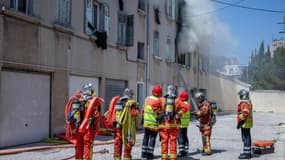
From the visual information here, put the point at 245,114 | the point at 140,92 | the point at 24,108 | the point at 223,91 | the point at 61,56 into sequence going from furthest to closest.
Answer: the point at 223,91 < the point at 140,92 < the point at 61,56 < the point at 24,108 < the point at 245,114

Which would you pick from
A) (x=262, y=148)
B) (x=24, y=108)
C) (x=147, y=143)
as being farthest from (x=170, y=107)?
(x=24, y=108)

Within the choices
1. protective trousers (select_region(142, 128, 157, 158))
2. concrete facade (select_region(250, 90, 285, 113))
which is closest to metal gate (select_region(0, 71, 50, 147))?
protective trousers (select_region(142, 128, 157, 158))

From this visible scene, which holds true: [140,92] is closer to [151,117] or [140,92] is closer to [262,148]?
[262,148]

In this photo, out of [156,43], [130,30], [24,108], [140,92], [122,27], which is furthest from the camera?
[156,43]

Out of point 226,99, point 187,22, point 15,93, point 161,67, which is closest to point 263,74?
point 226,99

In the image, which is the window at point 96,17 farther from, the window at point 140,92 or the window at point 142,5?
the window at point 140,92

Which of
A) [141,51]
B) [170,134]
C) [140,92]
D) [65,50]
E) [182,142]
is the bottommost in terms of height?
[182,142]

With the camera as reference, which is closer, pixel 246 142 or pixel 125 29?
pixel 246 142

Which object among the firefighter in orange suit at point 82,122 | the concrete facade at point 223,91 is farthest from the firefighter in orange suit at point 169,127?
the concrete facade at point 223,91

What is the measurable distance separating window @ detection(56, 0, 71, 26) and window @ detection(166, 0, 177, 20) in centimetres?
1104

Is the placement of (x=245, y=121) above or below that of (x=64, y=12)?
below

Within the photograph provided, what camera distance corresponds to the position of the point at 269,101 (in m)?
46.2

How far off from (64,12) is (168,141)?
270 inches

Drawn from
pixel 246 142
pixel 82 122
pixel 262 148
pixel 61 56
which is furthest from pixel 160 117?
pixel 61 56
